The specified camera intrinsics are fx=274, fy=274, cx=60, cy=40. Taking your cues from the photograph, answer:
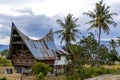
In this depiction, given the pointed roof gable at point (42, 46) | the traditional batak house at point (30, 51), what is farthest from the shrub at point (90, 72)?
the pointed roof gable at point (42, 46)

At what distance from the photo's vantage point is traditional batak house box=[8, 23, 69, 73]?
119ft

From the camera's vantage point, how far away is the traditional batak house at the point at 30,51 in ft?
119

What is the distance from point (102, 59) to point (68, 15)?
37.0 ft

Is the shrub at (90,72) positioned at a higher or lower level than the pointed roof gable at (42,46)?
lower

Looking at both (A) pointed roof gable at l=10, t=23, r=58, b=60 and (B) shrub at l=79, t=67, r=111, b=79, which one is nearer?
(B) shrub at l=79, t=67, r=111, b=79

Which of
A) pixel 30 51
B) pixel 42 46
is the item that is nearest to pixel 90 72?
pixel 30 51

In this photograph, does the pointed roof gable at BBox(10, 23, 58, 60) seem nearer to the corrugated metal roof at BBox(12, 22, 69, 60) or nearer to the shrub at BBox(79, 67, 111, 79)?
the corrugated metal roof at BBox(12, 22, 69, 60)

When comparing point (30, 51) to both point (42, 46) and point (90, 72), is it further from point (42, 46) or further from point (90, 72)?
point (90, 72)

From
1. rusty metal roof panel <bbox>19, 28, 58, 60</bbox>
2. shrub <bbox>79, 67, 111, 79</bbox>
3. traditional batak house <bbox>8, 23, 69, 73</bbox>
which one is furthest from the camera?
traditional batak house <bbox>8, 23, 69, 73</bbox>

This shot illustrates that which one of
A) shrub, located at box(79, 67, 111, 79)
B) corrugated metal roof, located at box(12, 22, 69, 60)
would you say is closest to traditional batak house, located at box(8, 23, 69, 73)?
corrugated metal roof, located at box(12, 22, 69, 60)

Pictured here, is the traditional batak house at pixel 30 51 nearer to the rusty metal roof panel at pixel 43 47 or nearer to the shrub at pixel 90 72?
the rusty metal roof panel at pixel 43 47

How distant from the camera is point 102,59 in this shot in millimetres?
53688

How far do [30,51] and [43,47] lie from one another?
3772mm

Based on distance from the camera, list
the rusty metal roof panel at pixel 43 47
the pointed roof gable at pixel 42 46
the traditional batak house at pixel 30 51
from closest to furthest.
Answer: the pointed roof gable at pixel 42 46
the rusty metal roof panel at pixel 43 47
the traditional batak house at pixel 30 51
